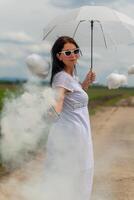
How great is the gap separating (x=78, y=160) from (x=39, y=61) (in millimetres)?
841

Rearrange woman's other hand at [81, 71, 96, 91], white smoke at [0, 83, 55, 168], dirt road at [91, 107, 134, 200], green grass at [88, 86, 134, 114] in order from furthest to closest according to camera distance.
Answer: green grass at [88, 86, 134, 114] < dirt road at [91, 107, 134, 200] < woman's other hand at [81, 71, 96, 91] < white smoke at [0, 83, 55, 168]

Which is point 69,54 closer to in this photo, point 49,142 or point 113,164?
point 49,142

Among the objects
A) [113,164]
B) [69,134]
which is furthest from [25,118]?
[113,164]

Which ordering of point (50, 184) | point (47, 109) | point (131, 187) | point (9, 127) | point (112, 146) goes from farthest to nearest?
point (112, 146) < point (131, 187) < point (9, 127) < point (50, 184) < point (47, 109)

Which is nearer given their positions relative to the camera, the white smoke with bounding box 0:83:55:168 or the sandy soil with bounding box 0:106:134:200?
the white smoke with bounding box 0:83:55:168

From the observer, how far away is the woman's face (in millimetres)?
4777

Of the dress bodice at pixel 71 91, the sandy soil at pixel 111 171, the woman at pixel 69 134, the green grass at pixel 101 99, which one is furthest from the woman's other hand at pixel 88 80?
the green grass at pixel 101 99

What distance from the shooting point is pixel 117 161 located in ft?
31.3

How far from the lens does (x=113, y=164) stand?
923cm

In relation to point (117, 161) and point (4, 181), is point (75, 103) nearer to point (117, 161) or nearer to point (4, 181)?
point (4, 181)

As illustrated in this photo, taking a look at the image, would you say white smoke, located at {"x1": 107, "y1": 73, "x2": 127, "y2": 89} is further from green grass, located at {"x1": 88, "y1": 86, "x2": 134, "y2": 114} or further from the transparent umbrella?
green grass, located at {"x1": 88, "y1": 86, "x2": 134, "y2": 114}

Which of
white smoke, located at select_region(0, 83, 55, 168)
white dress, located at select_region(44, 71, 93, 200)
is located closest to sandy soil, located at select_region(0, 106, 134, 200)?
white smoke, located at select_region(0, 83, 55, 168)

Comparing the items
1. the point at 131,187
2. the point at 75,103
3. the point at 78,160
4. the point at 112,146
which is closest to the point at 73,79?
the point at 75,103

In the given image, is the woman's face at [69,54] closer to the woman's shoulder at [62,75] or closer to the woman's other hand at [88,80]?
the woman's shoulder at [62,75]
